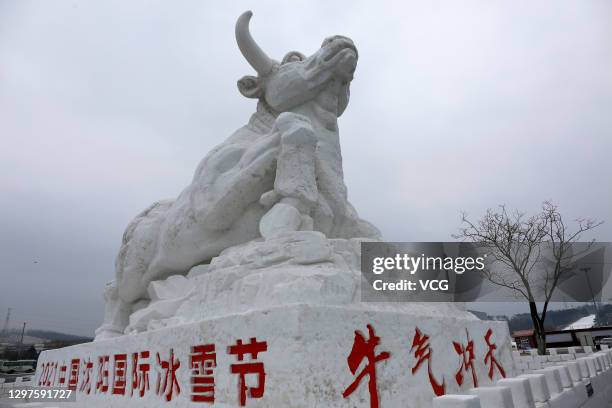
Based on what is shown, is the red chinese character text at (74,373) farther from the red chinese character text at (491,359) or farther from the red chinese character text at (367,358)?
the red chinese character text at (491,359)

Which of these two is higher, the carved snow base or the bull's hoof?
the bull's hoof

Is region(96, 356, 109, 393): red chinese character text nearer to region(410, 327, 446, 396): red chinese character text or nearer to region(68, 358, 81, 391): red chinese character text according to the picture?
region(68, 358, 81, 391): red chinese character text

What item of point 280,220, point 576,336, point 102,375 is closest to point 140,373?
point 102,375

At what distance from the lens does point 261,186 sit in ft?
11.0

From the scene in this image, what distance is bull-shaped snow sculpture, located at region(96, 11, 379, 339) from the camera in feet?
10.5

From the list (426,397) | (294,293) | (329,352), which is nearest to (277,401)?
(329,352)

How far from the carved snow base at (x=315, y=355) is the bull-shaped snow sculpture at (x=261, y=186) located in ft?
3.15

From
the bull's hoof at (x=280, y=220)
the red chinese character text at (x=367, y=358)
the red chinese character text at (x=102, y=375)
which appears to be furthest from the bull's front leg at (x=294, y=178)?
the red chinese character text at (x=102, y=375)

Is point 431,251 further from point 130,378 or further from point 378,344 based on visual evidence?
point 130,378

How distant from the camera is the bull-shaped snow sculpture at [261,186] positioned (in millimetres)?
3197

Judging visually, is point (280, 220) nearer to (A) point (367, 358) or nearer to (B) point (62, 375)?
(A) point (367, 358)

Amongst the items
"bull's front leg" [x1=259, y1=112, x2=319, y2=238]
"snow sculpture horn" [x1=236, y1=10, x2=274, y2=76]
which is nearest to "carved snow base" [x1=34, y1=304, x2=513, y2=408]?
"bull's front leg" [x1=259, y1=112, x2=319, y2=238]

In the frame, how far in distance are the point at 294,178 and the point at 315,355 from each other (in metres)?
1.60

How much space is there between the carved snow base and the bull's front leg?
93 centimetres
